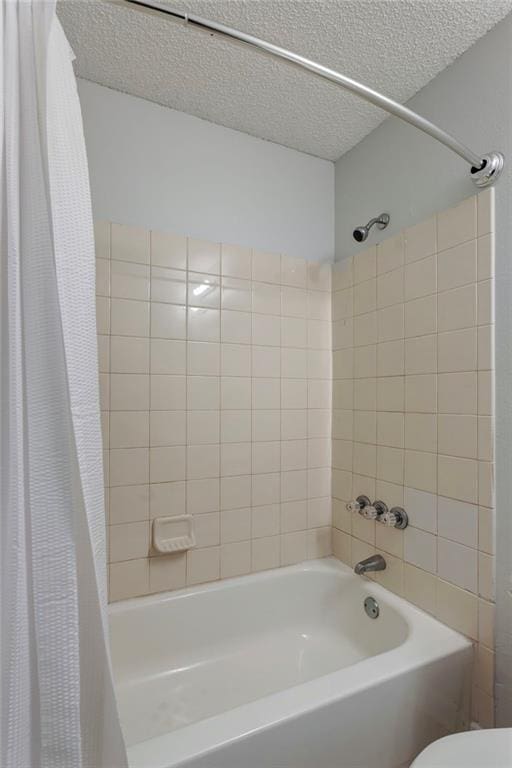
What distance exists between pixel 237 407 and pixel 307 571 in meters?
0.80

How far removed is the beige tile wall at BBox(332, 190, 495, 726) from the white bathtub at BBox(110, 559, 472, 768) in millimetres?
135

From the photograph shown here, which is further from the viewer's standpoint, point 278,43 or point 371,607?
point 371,607

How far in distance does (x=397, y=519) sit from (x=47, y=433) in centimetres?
126

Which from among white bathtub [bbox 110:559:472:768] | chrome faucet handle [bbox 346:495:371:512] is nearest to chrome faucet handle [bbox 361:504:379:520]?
chrome faucet handle [bbox 346:495:371:512]

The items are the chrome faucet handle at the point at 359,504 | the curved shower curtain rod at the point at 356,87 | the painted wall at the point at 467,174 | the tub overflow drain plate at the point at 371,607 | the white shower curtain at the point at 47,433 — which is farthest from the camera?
the chrome faucet handle at the point at 359,504

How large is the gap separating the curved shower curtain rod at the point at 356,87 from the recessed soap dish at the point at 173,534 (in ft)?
→ 4.77

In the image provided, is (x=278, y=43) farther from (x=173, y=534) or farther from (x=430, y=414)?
(x=173, y=534)

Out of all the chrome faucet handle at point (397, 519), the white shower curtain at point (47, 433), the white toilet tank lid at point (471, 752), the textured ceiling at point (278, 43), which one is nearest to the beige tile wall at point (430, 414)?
the chrome faucet handle at point (397, 519)

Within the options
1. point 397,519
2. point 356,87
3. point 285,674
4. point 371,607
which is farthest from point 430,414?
point 285,674

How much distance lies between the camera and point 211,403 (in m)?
1.56

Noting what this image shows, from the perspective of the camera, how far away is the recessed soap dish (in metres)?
1.44

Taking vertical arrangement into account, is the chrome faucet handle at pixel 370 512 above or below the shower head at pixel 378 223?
below

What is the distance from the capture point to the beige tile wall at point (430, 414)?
115 cm

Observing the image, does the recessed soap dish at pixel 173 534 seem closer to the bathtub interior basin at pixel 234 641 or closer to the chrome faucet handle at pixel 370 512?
the bathtub interior basin at pixel 234 641
